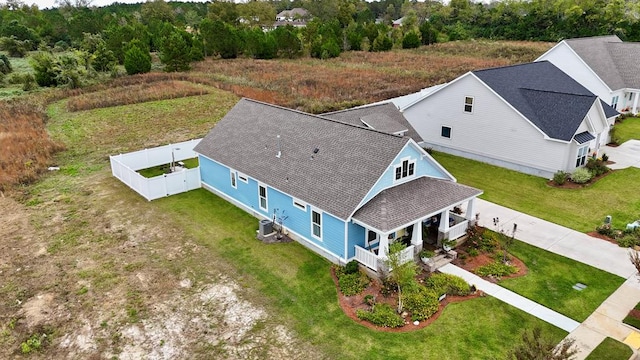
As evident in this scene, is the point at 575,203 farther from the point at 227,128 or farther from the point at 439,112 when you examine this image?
the point at 227,128

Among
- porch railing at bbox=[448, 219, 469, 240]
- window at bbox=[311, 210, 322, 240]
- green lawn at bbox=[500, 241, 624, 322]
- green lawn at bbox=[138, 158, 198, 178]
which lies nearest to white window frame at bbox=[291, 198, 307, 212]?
window at bbox=[311, 210, 322, 240]

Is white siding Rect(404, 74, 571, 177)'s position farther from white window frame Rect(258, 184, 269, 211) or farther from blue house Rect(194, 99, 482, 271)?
white window frame Rect(258, 184, 269, 211)

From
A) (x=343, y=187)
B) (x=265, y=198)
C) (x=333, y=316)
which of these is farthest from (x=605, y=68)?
(x=333, y=316)

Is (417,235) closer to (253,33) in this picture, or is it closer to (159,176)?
(159,176)

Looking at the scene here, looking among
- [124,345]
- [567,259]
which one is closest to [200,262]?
[124,345]

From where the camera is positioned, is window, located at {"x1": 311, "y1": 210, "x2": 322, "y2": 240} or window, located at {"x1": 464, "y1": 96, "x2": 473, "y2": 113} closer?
window, located at {"x1": 311, "y1": 210, "x2": 322, "y2": 240}

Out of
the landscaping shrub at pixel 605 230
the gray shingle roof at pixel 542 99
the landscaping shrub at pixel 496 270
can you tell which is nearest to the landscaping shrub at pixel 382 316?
the landscaping shrub at pixel 496 270

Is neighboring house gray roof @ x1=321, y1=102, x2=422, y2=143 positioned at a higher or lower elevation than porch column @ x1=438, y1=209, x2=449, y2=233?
higher
